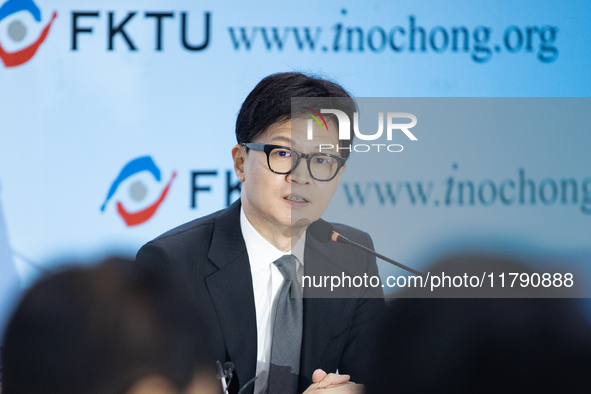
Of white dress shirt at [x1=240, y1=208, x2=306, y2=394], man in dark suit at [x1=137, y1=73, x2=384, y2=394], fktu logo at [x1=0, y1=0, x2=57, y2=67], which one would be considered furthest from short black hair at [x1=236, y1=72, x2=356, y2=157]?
fktu logo at [x1=0, y1=0, x2=57, y2=67]

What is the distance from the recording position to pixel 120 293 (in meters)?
1.07

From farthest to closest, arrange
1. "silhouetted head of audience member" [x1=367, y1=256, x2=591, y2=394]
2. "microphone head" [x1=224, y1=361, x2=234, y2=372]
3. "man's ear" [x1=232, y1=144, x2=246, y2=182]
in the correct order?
"man's ear" [x1=232, y1=144, x2=246, y2=182]
"silhouetted head of audience member" [x1=367, y1=256, x2=591, y2=394]
"microphone head" [x1=224, y1=361, x2=234, y2=372]

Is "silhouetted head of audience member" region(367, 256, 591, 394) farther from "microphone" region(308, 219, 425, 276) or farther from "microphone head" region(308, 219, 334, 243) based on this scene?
"microphone head" region(308, 219, 334, 243)

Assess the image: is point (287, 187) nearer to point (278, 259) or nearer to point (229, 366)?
point (278, 259)

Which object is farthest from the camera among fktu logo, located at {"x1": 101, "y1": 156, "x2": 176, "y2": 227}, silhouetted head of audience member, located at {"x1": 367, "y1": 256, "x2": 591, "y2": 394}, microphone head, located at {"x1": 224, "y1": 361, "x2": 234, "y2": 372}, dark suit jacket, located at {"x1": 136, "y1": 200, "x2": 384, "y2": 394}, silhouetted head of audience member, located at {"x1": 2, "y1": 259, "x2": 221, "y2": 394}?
fktu logo, located at {"x1": 101, "y1": 156, "x2": 176, "y2": 227}

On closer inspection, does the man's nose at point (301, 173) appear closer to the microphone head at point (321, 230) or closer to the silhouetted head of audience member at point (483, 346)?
the microphone head at point (321, 230)

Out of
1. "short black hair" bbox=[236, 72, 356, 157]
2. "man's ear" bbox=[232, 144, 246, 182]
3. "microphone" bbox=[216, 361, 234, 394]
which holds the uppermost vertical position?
"short black hair" bbox=[236, 72, 356, 157]

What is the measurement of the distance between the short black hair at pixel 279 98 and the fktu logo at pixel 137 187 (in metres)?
0.45

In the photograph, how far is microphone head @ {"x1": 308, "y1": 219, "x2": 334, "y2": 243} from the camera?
1.36 meters

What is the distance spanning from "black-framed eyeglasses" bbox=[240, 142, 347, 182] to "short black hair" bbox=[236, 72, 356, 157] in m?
0.05

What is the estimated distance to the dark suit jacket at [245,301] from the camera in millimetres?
1354

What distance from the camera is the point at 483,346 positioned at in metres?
1.29

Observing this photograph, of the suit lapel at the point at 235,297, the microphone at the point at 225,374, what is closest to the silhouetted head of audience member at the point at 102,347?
the microphone at the point at 225,374

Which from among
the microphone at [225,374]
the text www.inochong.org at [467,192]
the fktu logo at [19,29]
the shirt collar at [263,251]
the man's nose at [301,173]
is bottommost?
the microphone at [225,374]
